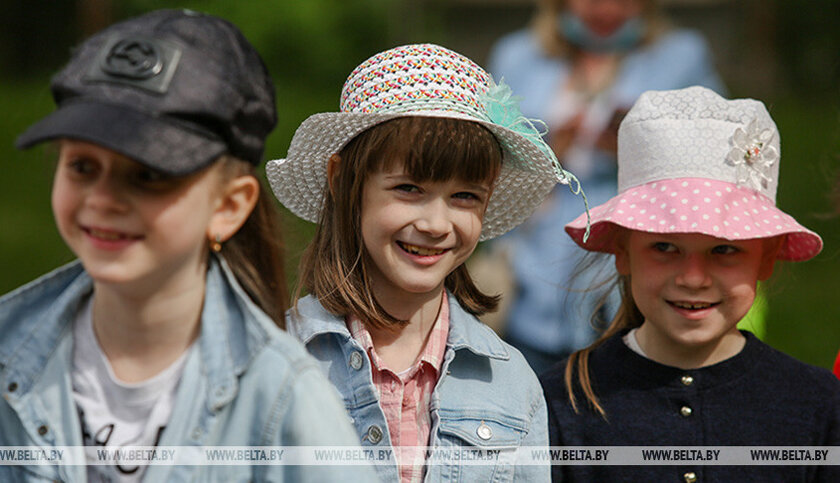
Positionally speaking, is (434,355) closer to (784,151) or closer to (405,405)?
(405,405)

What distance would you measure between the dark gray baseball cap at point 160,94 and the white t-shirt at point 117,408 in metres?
0.45

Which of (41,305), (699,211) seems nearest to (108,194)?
(41,305)

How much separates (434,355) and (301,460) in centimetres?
72

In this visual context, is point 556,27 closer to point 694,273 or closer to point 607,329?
point 607,329

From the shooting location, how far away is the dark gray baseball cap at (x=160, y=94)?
1.85 m

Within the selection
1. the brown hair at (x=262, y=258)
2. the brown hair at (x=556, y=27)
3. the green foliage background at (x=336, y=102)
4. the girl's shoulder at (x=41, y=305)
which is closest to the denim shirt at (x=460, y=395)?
the brown hair at (x=262, y=258)

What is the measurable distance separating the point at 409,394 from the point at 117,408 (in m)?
0.77

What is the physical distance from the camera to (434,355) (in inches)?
103

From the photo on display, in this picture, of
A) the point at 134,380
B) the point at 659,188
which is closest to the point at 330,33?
the point at 659,188

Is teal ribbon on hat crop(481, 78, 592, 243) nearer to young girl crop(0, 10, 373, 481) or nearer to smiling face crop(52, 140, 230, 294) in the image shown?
young girl crop(0, 10, 373, 481)

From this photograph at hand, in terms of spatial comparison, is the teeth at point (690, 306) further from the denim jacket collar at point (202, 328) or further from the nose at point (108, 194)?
the nose at point (108, 194)

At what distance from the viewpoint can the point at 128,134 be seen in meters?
1.84

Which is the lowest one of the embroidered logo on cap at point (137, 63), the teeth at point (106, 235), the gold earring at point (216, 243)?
the gold earring at point (216, 243)

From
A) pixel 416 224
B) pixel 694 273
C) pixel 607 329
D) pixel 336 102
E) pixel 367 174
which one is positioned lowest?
pixel 336 102
